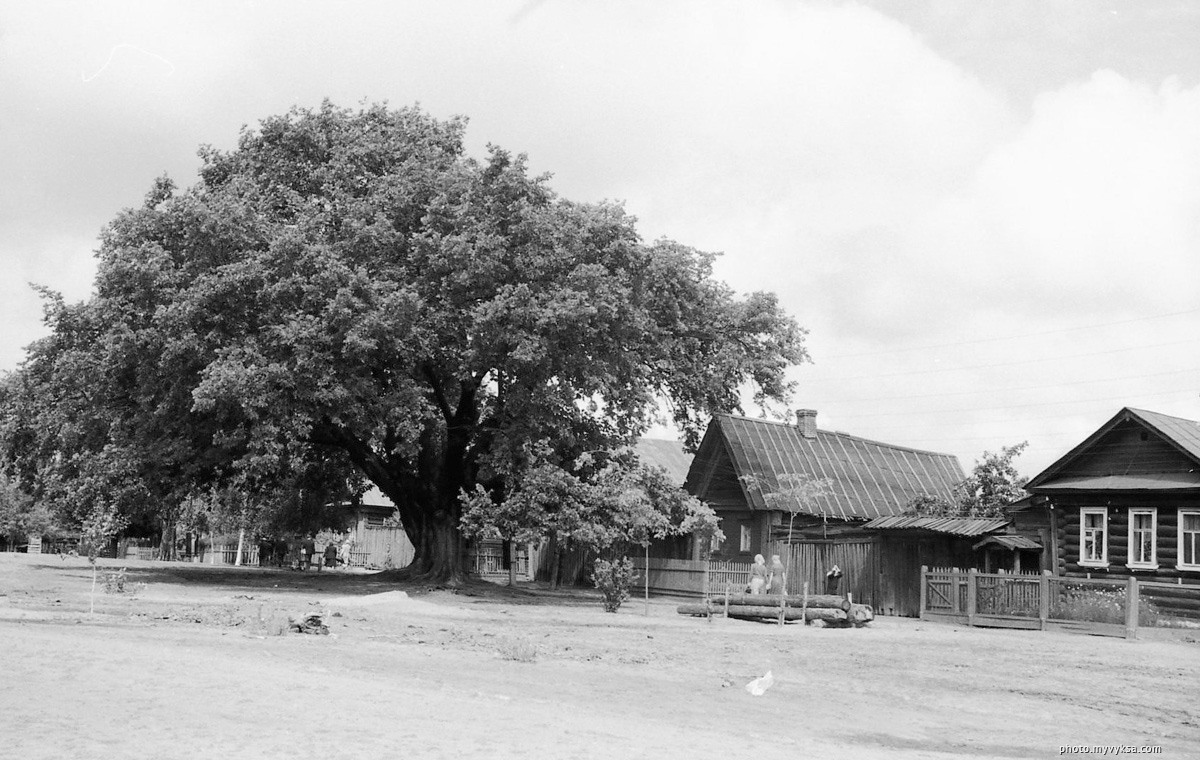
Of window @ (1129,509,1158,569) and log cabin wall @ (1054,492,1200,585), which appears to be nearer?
log cabin wall @ (1054,492,1200,585)

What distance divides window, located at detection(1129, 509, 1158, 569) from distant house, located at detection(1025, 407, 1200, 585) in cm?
3

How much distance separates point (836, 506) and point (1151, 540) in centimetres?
1077

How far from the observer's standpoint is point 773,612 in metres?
28.6

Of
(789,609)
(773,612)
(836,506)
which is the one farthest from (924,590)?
(836,506)

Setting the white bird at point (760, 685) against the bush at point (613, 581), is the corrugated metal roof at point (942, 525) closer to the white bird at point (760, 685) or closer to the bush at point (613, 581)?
the bush at point (613, 581)

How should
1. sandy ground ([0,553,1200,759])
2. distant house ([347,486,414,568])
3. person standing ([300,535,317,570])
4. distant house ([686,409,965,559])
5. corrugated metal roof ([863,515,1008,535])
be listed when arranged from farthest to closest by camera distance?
distant house ([347,486,414,568]), person standing ([300,535,317,570]), distant house ([686,409,965,559]), corrugated metal roof ([863,515,1008,535]), sandy ground ([0,553,1200,759])

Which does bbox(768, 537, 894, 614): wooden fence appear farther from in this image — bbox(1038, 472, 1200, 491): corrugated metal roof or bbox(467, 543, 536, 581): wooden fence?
bbox(467, 543, 536, 581): wooden fence

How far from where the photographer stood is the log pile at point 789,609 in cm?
2805

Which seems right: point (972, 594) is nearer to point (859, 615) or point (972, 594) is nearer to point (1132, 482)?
point (859, 615)

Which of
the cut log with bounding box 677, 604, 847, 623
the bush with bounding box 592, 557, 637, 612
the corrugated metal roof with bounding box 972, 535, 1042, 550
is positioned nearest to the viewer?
the cut log with bounding box 677, 604, 847, 623

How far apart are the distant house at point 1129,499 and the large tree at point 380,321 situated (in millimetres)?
10243

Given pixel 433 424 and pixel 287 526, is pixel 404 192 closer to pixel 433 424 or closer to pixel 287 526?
pixel 433 424

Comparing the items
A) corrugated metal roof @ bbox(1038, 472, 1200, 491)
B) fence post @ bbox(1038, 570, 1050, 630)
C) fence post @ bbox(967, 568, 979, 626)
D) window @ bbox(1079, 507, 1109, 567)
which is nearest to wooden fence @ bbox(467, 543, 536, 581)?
corrugated metal roof @ bbox(1038, 472, 1200, 491)

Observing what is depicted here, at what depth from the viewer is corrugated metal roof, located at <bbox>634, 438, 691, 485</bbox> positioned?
59.4m
